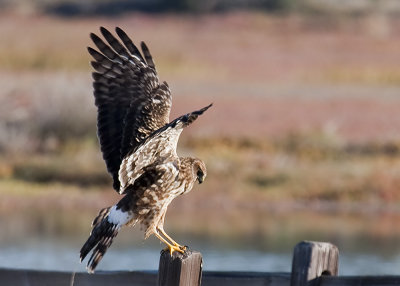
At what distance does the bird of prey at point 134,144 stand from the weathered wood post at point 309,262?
1.06 meters

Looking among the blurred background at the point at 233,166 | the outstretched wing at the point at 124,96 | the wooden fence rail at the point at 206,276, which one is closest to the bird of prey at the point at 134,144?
the outstretched wing at the point at 124,96

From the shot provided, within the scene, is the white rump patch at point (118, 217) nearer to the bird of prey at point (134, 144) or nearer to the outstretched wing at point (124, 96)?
the bird of prey at point (134, 144)

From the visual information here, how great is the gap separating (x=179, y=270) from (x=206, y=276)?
612 millimetres

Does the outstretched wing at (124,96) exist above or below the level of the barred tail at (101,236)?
above

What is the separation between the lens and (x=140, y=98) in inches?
296

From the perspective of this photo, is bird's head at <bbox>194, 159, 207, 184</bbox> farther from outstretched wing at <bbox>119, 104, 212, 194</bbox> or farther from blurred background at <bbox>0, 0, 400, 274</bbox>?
blurred background at <bbox>0, 0, 400, 274</bbox>

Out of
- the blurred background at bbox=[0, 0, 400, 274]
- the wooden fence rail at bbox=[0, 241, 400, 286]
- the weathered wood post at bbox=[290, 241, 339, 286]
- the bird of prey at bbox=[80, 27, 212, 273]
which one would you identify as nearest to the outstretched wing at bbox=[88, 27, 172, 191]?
the bird of prey at bbox=[80, 27, 212, 273]

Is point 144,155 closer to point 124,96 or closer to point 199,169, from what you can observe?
point 199,169

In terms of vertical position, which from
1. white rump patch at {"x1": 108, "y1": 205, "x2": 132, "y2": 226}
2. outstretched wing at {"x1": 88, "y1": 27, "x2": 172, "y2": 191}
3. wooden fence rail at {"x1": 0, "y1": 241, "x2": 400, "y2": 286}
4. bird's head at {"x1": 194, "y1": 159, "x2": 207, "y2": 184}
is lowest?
wooden fence rail at {"x1": 0, "y1": 241, "x2": 400, "y2": 286}

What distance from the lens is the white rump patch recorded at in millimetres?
6883

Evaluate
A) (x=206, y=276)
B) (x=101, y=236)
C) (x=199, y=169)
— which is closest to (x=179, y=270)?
(x=206, y=276)

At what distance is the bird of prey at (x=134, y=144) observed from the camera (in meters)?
6.82

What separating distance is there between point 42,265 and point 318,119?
12.3 meters

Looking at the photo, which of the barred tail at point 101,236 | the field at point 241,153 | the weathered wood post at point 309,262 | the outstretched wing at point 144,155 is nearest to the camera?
the weathered wood post at point 309,262
